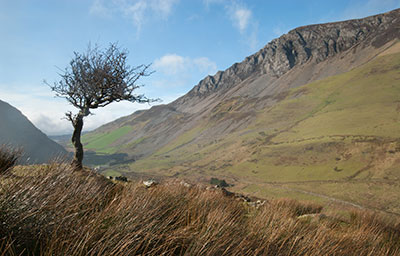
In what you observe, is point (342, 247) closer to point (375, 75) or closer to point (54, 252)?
point (54, 252)

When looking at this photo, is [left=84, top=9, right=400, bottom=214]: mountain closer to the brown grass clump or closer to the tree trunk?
the tree trunk

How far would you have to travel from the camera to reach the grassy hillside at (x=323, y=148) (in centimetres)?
7456

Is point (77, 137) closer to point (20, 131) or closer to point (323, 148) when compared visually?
point (323, 148)

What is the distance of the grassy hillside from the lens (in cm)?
7456

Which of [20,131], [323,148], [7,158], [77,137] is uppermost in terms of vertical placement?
[20,131]

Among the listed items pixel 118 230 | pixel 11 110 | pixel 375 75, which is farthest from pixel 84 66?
pixel 375 75

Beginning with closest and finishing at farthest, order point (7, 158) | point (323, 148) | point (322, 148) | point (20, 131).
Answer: point (7, 158) → point (323, 148) → point (322, 148) → point (20, 131)

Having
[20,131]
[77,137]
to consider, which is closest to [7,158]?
[77,137]

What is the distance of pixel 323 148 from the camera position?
344 ft

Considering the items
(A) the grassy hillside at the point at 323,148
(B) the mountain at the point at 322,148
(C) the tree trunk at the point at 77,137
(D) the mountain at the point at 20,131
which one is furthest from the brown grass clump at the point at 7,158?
(D) the mountain at the point at 20,131

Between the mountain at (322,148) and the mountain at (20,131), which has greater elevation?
the mountain at (20,131)

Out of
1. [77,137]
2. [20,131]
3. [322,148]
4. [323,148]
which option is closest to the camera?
[77,137]

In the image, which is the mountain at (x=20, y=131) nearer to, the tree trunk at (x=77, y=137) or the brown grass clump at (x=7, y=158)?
the tree trunk at (x=77, y=137)

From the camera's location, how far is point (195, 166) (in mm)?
138000
